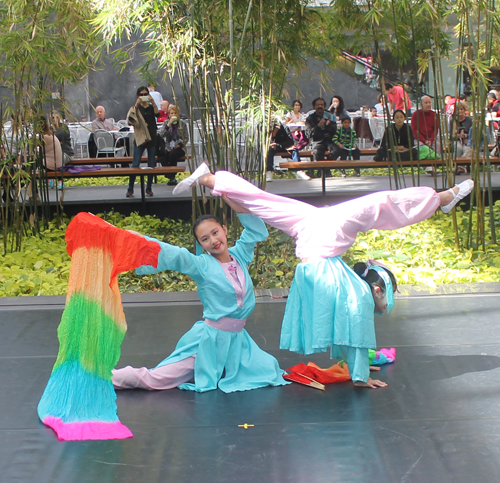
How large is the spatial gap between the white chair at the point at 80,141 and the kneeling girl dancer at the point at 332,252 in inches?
303

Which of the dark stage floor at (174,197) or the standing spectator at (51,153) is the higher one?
the standing spectator at (51,153)

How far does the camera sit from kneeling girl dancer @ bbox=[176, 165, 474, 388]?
8.50 feet

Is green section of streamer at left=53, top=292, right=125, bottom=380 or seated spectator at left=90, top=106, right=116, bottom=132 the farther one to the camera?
seated spectator at left=90, top=106, right=116, bottom=132

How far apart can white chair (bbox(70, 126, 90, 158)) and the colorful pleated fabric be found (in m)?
7.78

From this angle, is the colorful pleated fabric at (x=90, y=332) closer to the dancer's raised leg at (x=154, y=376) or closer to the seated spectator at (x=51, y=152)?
the dancer's raised leg at (x=154, y=376)

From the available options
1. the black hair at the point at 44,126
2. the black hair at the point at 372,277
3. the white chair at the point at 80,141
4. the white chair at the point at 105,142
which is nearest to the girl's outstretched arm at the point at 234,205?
the black hair at the point at 372,277

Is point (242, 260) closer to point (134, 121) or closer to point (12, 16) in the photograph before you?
point (12, 16)

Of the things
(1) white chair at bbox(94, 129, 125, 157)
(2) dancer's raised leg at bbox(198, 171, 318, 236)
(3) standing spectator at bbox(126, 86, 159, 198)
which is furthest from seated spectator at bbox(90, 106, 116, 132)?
(2) dancer's raised leg at bbox(198, 171, 318, 236)

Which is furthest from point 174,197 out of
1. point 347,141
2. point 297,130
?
point 297,130

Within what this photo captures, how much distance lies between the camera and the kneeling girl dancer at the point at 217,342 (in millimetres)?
2705

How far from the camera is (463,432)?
2264 millimetres

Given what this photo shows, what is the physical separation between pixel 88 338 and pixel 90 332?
23 millimetres

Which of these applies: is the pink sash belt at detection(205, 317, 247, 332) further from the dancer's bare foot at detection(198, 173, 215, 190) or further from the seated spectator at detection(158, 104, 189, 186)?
the seated spectator at detection(158, 104, 189, 186)

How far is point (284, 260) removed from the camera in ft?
16.8
